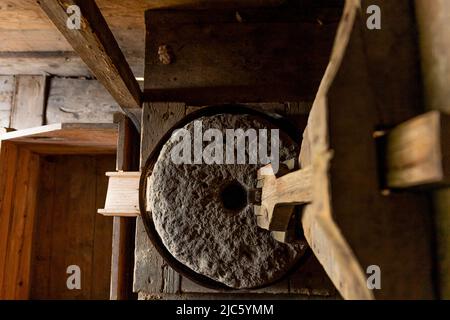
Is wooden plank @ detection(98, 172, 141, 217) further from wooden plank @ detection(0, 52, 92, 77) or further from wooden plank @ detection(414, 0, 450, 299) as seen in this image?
wooden plank @ detection(414, 0, 450, 299)

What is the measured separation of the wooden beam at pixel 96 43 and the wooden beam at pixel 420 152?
102cm

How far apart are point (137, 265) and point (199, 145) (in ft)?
2.31

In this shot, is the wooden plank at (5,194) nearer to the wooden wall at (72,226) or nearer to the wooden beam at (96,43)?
the wooden wall at (72,226)

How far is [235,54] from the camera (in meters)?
2.10

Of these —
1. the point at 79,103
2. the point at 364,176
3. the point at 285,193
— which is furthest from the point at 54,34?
the point at 364,176

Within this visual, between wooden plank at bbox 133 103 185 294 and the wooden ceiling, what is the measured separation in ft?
1.79

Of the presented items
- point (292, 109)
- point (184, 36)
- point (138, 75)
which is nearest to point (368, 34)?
point (292, 109)

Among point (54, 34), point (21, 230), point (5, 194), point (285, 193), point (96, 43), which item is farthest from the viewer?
point (21, 230)

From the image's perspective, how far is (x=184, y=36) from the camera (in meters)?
2.11

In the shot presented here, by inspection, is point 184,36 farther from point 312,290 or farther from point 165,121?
point 312,290

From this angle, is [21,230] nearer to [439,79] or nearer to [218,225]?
[218,225]

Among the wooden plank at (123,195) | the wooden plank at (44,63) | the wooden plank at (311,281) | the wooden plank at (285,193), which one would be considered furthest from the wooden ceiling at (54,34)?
the wooden plank at (311,281)

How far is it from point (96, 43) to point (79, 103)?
59.6 inches

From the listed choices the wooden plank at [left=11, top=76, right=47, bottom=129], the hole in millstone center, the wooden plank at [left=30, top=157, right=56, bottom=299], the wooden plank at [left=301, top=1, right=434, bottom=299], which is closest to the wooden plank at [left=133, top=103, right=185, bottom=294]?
the hole in millstone center
